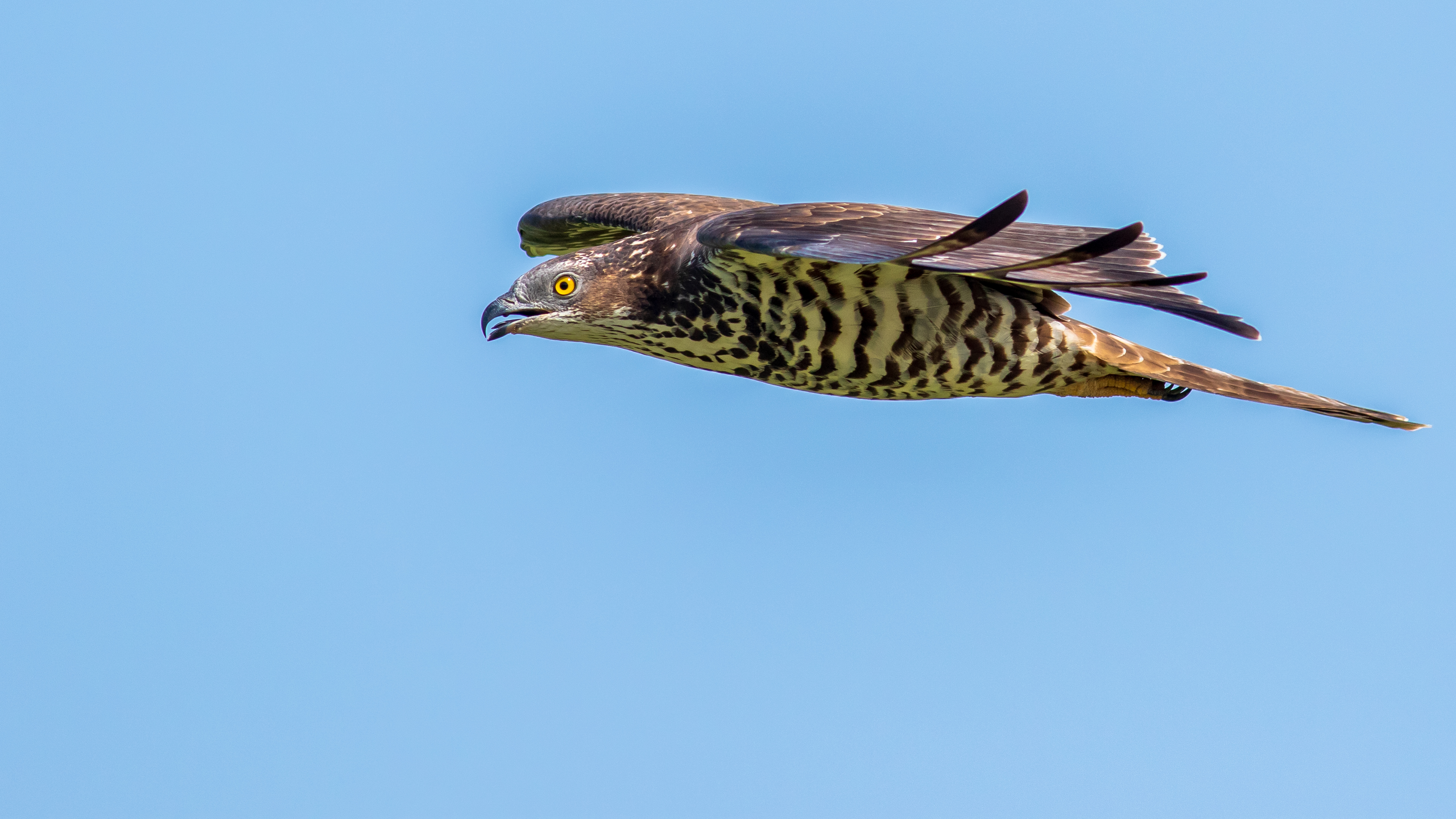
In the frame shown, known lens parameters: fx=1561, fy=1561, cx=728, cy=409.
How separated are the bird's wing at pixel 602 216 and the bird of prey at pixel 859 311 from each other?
899 mm

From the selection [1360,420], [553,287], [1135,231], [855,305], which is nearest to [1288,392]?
[1360,420]

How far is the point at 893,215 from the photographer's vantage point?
7.28 meters

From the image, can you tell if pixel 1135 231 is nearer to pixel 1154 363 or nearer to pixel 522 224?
pixel 1154 363

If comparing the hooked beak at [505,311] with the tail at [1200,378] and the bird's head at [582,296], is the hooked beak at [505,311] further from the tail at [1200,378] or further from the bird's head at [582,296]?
the tail at [1200,378]

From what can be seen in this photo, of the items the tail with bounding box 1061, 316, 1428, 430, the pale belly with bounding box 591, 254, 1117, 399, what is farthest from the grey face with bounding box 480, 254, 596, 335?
the tail with bounding box 1061, 316, 1428, 430

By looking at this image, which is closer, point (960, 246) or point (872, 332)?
point (960, 246)

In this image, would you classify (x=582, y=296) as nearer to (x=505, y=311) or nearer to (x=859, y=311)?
(x=505, y=311)

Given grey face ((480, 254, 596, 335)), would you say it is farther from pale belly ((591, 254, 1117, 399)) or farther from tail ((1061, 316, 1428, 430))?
tail ((1061, 316, 1428, 430))

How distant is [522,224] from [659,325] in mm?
3385

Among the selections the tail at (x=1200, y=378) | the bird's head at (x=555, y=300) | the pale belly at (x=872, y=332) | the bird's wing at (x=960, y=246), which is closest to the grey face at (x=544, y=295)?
the bird's head at (x=555, y=300)

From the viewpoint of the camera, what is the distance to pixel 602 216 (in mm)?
10461

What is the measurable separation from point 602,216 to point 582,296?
2258 millimetres

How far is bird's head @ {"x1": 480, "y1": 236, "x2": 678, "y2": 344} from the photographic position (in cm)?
828

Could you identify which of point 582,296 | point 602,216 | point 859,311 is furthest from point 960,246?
point 602,216
